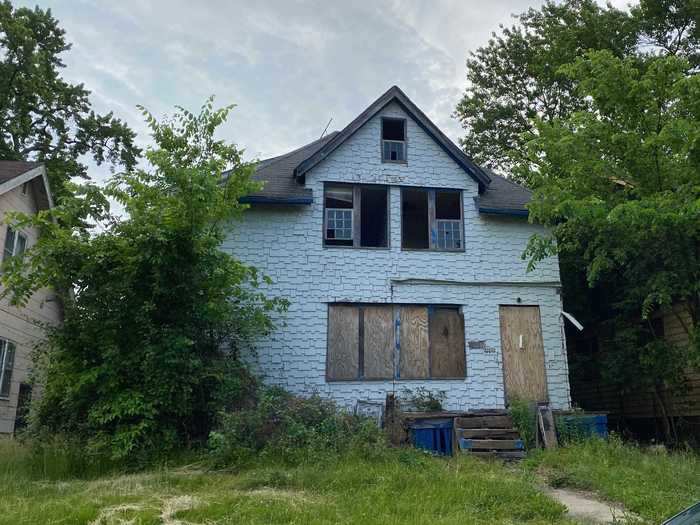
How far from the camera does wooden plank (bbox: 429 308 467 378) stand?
13805 mm

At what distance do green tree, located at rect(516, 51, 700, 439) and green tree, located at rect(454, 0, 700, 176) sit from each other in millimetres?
9116

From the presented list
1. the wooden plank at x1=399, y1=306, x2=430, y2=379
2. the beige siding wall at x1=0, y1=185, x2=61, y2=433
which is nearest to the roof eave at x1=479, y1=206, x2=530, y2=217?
the wooden plank at x1=399, y1=306, x2=430, y2=379

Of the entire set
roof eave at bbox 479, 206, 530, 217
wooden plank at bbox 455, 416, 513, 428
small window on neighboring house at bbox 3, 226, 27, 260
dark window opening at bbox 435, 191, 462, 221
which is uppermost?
dark window opening at bbox 435, 191, 462, 221

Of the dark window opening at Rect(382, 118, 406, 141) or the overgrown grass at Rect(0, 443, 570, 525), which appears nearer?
the overgrown grass at Rect(0, 443, 570, 525)

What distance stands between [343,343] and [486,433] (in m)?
3.61

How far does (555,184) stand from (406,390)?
17.8ft

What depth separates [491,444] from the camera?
38.6ft

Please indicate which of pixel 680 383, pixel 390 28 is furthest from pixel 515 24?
pixel 680 383

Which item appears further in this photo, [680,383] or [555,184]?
[680,383]

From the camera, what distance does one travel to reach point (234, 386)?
424 inches

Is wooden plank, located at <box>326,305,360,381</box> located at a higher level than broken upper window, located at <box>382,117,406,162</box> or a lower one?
lower

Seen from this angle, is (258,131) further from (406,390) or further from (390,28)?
(406,390)

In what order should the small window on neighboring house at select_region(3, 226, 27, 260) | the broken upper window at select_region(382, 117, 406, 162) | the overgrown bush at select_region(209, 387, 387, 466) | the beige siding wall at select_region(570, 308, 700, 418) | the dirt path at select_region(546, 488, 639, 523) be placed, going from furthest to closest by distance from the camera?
the small window on neighboring house at select_region(3, 226, 27, 260)
the broken upper window at select_region(382, 117, 406, 162)
the beige siding wall at select_region(570, 308, 700, 418)
the overgrown bush at select_region(209, 387, 387, 466)
the dirt path at select_region(546, 488, 639, 523)

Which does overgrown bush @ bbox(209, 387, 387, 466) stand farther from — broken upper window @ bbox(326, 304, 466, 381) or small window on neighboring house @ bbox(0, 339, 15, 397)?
small window on neighboring house @ bbox(0, 339, 15, 397)
